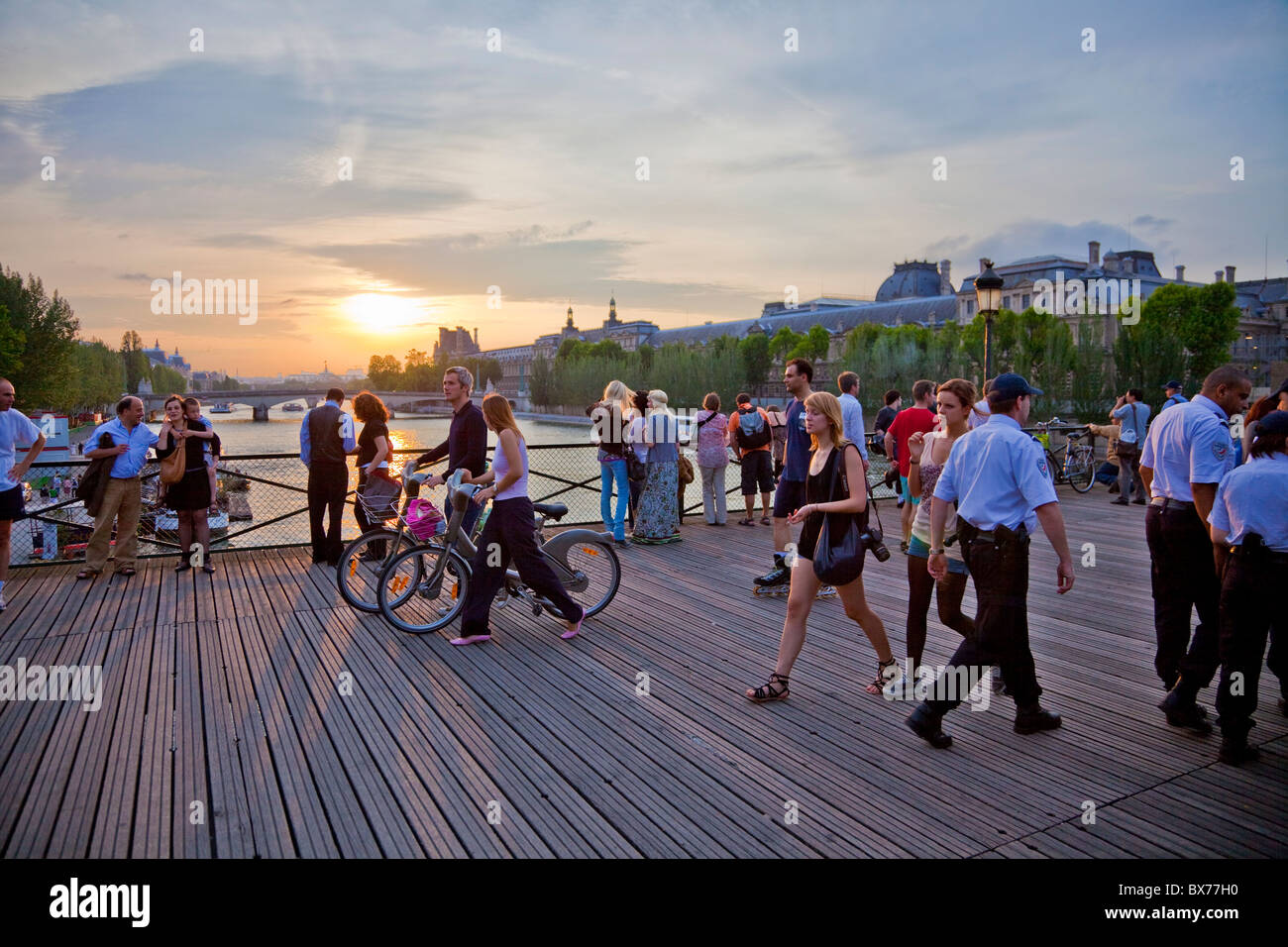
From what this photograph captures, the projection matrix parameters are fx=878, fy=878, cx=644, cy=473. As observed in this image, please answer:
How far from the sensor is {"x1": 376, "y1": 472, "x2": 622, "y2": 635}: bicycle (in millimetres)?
6781

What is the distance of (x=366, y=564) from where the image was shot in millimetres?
8523

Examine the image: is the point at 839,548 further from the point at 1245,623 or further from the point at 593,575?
the point at 593,575

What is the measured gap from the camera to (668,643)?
21.9ft

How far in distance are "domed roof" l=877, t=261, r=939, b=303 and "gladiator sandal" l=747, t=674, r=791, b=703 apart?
432ft

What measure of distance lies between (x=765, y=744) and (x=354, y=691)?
8.62 feet

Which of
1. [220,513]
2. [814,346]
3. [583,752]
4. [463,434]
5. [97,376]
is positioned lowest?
[220,513]

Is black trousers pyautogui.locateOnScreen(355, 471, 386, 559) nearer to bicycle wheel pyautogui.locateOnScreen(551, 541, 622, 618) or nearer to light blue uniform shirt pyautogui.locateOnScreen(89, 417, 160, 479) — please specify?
bicycle wheel pyautogui.locateOnScreen(551, 541, 622, 618)

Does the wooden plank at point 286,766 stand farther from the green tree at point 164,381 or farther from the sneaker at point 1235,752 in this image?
the green tree at point 164,381

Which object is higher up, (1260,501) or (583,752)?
(1260,501)

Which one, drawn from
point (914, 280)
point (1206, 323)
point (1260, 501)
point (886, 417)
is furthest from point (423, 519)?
point (914, 280)

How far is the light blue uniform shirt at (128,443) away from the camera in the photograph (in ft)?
28.7

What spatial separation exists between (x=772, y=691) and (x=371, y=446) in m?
5.46

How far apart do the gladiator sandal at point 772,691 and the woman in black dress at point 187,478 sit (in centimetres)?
646
